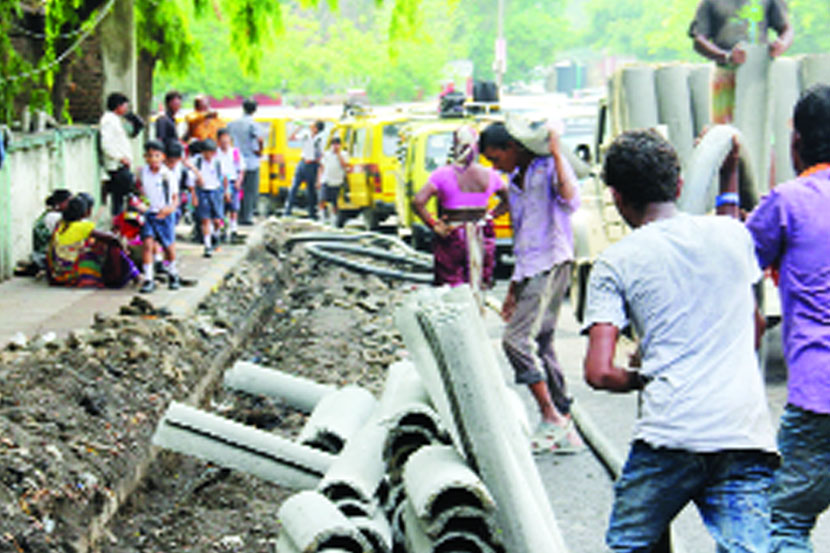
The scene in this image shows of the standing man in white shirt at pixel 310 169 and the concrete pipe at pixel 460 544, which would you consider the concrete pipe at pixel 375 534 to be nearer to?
the concrete pipe at pixel 460 544

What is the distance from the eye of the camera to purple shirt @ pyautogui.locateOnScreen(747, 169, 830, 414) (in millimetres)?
4531

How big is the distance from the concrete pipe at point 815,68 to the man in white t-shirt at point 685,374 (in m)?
7.28

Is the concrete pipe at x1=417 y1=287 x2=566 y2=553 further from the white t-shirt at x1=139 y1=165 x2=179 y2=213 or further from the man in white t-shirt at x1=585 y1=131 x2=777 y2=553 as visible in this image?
the white t-shirt at x1=139 y1=165 x2=179 y2=213

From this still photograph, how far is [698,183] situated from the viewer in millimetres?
6664

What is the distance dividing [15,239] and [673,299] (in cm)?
1190

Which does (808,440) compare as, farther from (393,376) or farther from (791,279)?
(393,376)

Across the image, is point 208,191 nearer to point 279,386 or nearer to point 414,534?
point 279,386

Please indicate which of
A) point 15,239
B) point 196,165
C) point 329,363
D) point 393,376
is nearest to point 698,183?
point 393,376

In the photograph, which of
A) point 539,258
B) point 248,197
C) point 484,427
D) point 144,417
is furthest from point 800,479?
point 248,197

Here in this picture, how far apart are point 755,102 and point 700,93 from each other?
1.11 metres

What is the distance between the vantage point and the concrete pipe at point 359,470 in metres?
4.98

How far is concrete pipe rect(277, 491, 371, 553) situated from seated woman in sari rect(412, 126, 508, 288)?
18.4 ft

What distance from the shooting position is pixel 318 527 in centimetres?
456

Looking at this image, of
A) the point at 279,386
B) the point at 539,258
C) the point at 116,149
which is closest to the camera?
the point at 279,386
